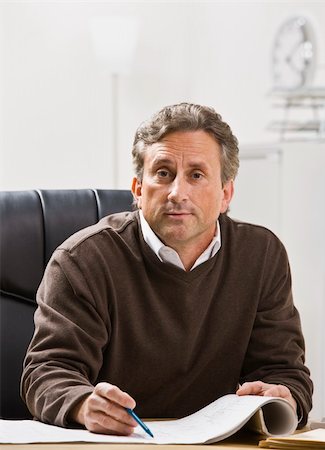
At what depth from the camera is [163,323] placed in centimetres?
177

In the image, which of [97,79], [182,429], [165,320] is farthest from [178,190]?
[97,79]

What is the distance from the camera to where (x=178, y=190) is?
1.73m

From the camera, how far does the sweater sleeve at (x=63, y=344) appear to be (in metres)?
1.51

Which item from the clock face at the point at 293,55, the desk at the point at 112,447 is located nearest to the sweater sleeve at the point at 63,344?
the desk at the point at 112,447

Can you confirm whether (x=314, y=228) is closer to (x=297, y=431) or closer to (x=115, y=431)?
(x=297, y=431)

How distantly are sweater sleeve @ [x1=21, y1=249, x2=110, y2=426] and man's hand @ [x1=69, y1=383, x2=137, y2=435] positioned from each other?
50 mm

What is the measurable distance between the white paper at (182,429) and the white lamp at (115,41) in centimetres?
309

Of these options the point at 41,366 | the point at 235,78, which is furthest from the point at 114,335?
the point at 235,78

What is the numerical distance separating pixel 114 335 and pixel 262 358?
31 cm

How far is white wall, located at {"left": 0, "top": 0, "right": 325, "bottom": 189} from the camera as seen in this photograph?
4.45 m

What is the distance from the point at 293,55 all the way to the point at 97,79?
135 cm

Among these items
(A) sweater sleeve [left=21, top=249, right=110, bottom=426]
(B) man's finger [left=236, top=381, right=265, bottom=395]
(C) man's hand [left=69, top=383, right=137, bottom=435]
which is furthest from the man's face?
(C) man's hand [left=69, top=383, right=137, bottom=435]

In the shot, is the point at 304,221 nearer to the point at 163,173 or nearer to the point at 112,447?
the point at 163,173

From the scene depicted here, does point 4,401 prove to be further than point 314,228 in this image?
No
